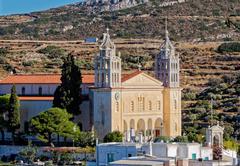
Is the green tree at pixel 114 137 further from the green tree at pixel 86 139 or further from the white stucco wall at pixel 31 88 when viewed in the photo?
the white stucco wall at pixel 31 88

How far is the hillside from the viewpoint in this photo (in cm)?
13675

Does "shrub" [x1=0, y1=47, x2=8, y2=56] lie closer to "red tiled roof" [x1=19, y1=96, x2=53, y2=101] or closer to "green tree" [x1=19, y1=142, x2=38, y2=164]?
"red tiled roof" [x1=19, y1=96, x2=53, y2=101]

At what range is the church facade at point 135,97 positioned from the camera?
76250mm

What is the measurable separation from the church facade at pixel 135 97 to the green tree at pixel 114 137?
2467 millimetres

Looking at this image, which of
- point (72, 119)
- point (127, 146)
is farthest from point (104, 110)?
point (127, 146)

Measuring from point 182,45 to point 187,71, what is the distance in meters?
16.7

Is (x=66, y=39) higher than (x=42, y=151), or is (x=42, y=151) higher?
(x=66, y=39)

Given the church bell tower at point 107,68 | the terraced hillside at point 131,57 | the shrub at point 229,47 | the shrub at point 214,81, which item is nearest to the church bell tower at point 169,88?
the church bell tower at point 107,68

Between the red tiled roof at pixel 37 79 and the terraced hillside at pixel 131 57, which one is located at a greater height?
the terraced hillside at pixel 131 57

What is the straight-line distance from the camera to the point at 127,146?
63156 mm

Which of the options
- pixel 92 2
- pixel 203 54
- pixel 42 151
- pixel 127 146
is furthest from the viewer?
pixel 92 2

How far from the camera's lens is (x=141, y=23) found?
Result: 14100 cm

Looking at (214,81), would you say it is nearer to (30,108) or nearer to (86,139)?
(30,108)

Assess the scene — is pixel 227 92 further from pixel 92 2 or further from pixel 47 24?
pixel 92 2
